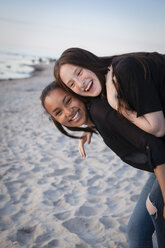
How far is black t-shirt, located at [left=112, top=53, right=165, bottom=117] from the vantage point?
56.5 inches

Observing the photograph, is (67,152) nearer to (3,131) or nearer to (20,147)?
(20,147)

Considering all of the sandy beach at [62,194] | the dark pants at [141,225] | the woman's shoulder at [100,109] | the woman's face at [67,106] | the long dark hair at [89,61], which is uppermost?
the long dark hair at [89,61]

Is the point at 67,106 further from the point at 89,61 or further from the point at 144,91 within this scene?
the point at 144,91

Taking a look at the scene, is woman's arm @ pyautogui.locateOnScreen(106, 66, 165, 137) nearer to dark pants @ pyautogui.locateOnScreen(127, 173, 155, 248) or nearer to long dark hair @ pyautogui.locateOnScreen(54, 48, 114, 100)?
long dark hair @ pyautogui.locateOnScreen(54, 48, 114, 100)

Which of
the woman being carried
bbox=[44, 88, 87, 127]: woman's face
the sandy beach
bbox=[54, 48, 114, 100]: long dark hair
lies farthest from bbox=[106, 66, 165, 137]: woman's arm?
the sandy beach

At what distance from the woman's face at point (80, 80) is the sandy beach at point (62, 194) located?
154 centimetres

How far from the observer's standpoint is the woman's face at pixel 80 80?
2.01m

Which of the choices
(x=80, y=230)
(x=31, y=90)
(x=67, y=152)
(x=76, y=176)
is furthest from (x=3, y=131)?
(x=31, y=90)

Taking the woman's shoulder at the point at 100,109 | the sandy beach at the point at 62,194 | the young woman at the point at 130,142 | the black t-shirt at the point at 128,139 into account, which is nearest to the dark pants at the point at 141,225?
the young woman at the point at 130,142

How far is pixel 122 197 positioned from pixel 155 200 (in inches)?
71.0

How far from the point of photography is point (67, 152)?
4.94 m

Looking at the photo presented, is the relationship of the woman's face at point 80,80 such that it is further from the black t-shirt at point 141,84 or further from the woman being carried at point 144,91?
the black t-shirt at point 141,84

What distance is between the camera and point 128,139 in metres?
1.56

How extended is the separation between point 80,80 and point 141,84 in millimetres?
707
